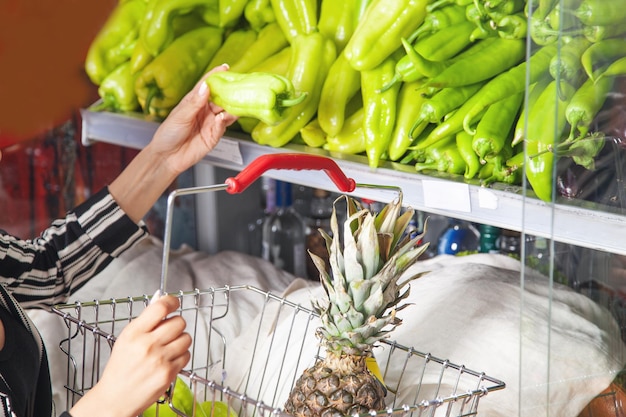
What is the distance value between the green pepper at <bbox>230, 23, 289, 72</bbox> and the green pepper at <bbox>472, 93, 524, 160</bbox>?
2.12ft

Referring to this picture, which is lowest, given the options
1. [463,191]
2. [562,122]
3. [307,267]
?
[307,267]

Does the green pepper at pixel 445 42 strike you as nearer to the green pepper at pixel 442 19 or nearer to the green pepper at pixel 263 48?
the green pepper at pixel 442 19

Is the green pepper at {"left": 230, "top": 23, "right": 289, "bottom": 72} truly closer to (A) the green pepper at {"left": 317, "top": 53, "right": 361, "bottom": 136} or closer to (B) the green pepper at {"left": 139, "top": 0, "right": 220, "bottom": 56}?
(B) the green pepper at {"left": 139, "top": 0, "right": 220, "bottom": 56}

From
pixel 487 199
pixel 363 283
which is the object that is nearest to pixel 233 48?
pixel 487 199

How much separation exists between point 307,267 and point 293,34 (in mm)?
813

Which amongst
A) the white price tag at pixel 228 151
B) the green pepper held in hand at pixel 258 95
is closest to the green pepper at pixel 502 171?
the green pepper held in hand at pixel 258 95

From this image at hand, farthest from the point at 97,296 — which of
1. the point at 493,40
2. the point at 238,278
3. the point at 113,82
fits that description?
the point at 493,40

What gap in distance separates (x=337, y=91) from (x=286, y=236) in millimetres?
843

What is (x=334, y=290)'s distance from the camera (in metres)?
1.15

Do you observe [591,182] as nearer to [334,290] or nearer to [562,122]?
[562,122]

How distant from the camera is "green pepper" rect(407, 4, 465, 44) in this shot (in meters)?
1.48

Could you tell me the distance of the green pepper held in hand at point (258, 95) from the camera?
56.5 inches

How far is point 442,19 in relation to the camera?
1481 mm

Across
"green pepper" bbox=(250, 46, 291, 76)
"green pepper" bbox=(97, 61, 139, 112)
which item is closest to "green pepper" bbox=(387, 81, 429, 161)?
"green pepper" bbox=(250, 46, 291, 76)
